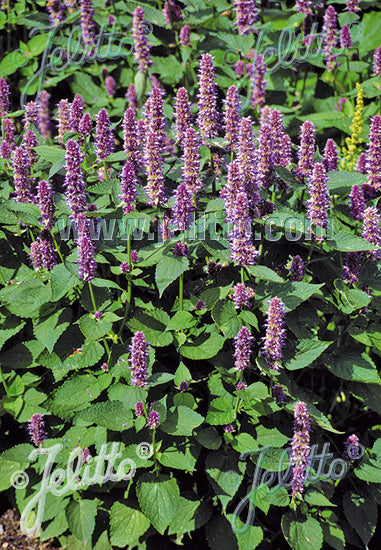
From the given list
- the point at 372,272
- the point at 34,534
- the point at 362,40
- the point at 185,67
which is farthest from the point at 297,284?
the point at 362,40

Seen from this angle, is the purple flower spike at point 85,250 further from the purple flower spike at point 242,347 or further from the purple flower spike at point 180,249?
the purple flower spike at point 242,347

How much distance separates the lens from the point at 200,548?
3758 millimetres

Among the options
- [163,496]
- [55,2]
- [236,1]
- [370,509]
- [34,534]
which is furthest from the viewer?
[55,2]

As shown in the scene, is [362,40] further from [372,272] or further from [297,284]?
[297,284]

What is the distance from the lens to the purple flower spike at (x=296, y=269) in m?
3.34

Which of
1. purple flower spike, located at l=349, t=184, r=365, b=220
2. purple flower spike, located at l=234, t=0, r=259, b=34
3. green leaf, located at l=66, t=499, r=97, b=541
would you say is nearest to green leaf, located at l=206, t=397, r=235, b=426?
green leaf, located at l=66, t=499, r=97, b=541

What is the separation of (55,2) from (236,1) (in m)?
1.91

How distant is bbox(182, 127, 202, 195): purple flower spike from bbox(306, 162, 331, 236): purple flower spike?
59 cm

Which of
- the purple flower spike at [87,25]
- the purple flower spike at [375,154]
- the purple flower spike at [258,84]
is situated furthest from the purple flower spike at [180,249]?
the purple flower spike at [87,25]

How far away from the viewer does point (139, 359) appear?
2844 millimetres

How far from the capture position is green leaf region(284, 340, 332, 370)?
3.17 meters

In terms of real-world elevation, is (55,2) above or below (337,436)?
above

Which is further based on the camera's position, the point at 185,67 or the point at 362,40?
the point at 362,40

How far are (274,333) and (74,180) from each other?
49.8 inches
